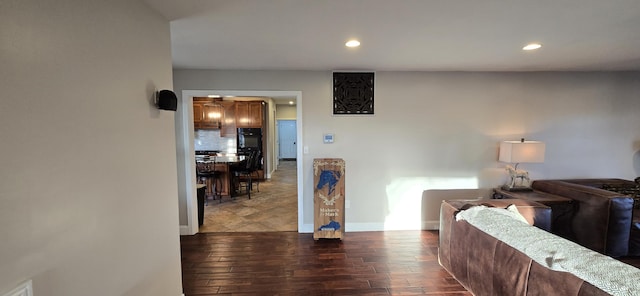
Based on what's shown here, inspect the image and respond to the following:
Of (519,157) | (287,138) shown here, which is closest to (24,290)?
(519,157)

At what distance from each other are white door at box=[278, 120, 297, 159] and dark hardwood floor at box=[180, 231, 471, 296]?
26.3 ft

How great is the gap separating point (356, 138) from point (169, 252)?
8.50ft

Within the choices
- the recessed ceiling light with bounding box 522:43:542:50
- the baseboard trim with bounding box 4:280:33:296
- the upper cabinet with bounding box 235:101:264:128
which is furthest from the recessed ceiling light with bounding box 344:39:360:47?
the upper cabinet with bounding box 235:101:264:128

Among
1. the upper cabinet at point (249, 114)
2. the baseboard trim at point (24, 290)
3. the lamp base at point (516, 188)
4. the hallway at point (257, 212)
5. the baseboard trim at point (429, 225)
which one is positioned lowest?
the hallway at point (257, 212)

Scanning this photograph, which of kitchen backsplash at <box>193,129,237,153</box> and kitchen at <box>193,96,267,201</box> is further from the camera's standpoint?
kitchen backsplash at <box>193,129,237,153</box>

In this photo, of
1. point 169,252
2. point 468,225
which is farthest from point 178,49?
point 468,225

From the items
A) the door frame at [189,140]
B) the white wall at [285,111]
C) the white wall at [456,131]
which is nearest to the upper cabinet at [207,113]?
the white wall at [285,111]

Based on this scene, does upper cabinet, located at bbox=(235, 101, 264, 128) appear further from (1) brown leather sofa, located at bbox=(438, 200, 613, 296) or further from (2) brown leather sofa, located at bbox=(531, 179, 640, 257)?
(2) brown leather sofa, located at bbox=(531, 179, 640, 257)

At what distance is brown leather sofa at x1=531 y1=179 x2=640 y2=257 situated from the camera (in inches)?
110

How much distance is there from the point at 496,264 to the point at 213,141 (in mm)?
6928

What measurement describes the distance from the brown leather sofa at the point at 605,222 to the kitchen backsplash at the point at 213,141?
6884 mm

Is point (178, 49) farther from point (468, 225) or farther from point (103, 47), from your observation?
point (468, 225)

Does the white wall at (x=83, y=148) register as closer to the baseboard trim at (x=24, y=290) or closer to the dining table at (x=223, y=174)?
the baseboard trim at (x=24, y=290)

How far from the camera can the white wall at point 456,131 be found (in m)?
3.71
